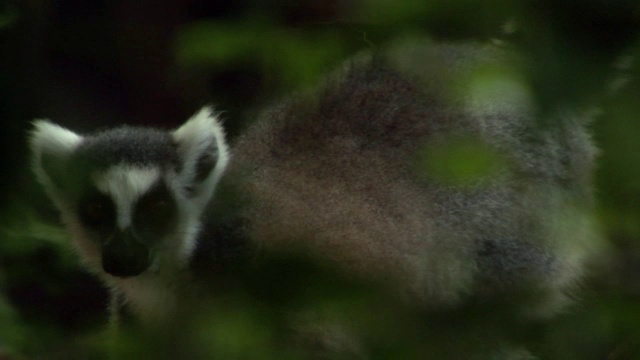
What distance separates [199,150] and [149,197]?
1.06 ft

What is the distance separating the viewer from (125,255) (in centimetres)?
297

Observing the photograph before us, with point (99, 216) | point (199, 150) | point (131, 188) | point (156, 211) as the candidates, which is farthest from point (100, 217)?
point (199, 150)

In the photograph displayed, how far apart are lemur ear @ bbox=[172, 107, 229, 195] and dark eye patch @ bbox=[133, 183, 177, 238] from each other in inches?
4.8

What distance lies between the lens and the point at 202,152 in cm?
344

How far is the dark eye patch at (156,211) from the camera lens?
3.15m

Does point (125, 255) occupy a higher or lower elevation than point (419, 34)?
higher

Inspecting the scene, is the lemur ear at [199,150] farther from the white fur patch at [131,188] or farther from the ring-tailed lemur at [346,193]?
the white fur patch at [131,188]

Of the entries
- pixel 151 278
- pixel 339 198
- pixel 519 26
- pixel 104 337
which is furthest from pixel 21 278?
pixel 339 198

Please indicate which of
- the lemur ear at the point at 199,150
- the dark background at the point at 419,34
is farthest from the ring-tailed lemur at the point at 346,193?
the dark background at the point at 419,34

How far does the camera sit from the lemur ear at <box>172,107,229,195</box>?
3.38 meters

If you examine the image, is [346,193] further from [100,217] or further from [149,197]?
[100,217]

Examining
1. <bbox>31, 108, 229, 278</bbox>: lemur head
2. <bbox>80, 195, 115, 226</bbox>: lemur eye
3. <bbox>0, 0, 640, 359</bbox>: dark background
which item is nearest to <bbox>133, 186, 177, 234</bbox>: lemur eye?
<bbox>31, 108, 229, 278</bbox>: lemur head

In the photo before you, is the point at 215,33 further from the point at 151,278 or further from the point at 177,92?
the point at 177,92

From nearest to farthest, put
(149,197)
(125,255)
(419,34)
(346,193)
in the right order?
1. (419,34)
2. (125,255)
3. (149,197)
4. (346,193)
